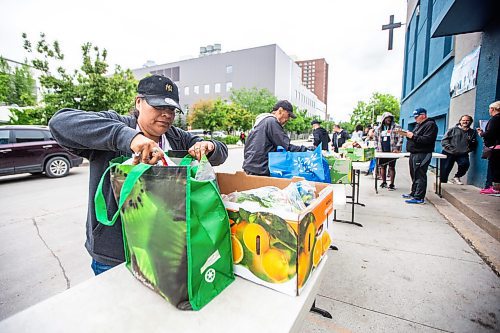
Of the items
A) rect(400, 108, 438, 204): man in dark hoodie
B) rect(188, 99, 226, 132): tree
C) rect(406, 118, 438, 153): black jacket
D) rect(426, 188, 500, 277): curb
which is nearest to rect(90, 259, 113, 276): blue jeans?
rect(426, 188, 500, 277): curb

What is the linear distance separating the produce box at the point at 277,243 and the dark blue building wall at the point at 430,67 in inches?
340

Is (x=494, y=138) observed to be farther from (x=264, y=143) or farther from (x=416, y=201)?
(x=264, y=143)

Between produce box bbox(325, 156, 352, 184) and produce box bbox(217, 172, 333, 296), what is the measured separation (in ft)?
7.76

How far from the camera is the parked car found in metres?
6.85

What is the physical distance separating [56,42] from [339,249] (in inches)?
551

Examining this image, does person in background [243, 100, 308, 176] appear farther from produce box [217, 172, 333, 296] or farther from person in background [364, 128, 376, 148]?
person in background [364, 128, 376, 148]

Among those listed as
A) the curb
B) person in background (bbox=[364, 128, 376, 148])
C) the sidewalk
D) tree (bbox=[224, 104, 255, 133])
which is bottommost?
the sidewalk

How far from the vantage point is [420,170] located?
4.98m

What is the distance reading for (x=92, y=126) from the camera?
1104 millimetres

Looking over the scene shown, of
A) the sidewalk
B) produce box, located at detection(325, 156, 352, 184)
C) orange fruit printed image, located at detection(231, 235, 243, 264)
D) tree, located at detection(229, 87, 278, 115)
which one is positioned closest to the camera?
orange fruit printed image, located at detection(231, 235, 243, 264)

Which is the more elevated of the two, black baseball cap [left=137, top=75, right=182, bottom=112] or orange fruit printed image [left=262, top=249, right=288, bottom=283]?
black baseball cap [left=137, top=75, right=182, bottom=112]

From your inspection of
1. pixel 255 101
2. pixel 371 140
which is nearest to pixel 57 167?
pixel 371 140

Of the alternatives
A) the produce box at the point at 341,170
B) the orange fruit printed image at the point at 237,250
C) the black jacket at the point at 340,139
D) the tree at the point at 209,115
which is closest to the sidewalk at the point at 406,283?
the produce box at the point at 341,170

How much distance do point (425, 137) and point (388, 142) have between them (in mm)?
2516
